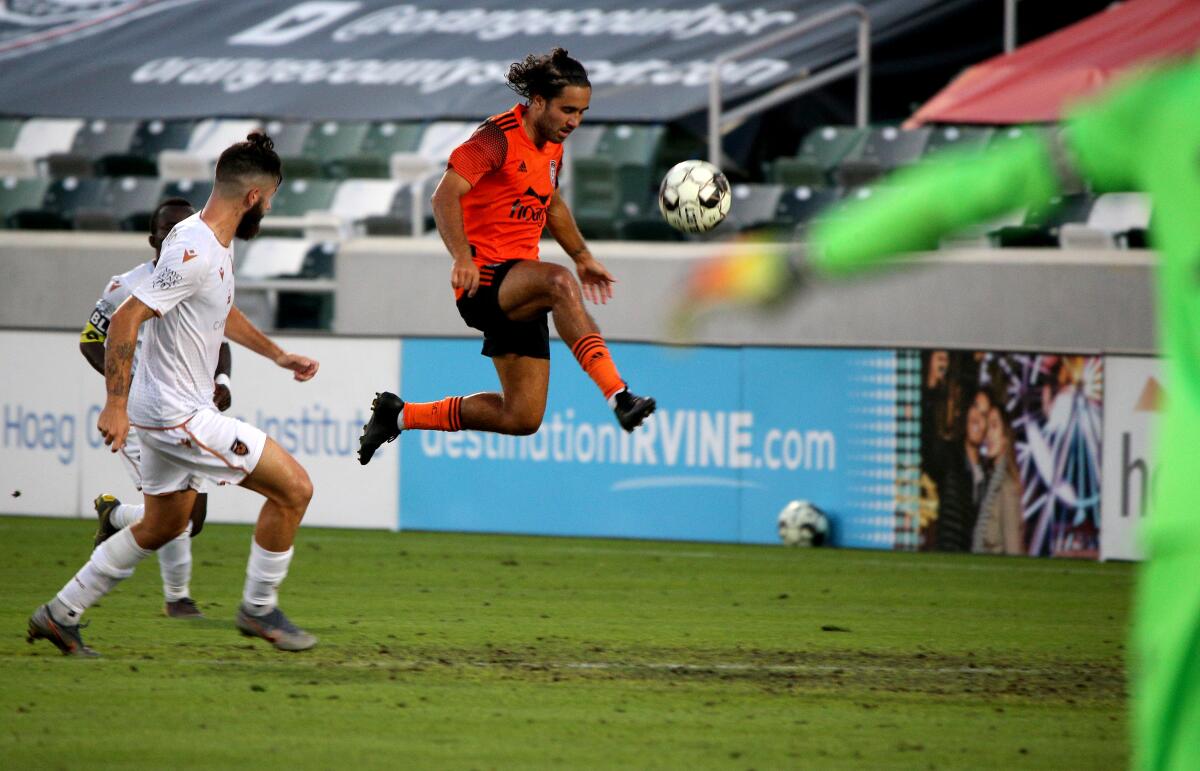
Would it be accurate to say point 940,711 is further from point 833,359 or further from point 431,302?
point 431,302

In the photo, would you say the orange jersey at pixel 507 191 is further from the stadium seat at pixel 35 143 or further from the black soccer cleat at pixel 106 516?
the stadium seat at pixel 35 143

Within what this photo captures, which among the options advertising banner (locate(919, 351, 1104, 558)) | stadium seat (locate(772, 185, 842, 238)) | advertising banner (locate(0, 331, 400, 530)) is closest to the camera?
advertising banner (locate(919, 351, 1104, 558))

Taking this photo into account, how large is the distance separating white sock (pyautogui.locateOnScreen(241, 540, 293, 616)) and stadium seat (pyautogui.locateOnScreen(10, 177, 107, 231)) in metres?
12.0

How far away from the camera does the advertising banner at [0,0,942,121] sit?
64.0 feet

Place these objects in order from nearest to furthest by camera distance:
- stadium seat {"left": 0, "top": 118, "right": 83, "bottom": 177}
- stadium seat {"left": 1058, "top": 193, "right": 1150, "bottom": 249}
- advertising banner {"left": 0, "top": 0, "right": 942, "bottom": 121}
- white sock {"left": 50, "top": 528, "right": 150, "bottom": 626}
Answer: white sock {"left": 50, "top": 528, "right": 150, "bottom": 626} < stadium seat {"left": 1058, "top": 193, "right": 1150, "bottom": 249} < advertising banner {"left": 0, "top": 0, "right": 942, "bottom": 121} < stadium seat {"left": 0, "top": 118, "right": 83, "bottom": 177}

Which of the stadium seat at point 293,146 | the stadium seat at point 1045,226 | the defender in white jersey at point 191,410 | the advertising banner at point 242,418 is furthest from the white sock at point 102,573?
the stadium seat at point 293,146

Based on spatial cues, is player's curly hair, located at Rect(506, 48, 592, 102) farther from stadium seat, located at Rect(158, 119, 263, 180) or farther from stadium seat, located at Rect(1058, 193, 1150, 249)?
stadium seat, located at Rect(158, 119, 263, 180)

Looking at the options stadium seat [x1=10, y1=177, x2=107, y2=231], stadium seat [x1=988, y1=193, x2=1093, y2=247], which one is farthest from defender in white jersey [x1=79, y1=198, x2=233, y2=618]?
stadium seat [x1=10, y1=177, x2=107, y2=231]

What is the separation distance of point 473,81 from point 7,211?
5.07 m

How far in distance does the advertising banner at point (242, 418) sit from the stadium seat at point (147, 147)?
20.6 ft

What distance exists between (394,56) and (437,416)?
13.3 meters

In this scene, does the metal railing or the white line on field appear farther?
the metal railing

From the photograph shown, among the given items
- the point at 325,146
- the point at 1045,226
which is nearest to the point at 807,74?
the point at 1045,226

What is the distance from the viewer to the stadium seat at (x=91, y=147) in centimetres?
2012
